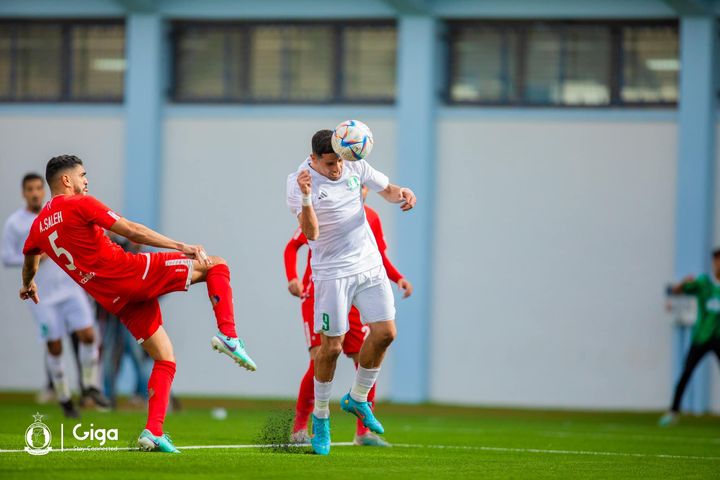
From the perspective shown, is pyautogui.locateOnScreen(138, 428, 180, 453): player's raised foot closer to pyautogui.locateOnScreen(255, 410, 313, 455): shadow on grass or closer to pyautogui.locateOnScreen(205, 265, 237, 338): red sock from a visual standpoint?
pyautogui.locateOnScreen(205, 265, 237, 338): red sock

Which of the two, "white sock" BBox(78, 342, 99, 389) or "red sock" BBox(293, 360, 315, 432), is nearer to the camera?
"red sock" BBox(293, 360, 315, 432)

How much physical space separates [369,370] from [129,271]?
1.76m

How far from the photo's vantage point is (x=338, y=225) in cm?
851

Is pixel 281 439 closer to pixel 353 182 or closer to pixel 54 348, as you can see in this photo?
pixel 353 182

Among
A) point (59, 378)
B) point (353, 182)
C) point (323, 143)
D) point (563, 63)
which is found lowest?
point (59, 378)

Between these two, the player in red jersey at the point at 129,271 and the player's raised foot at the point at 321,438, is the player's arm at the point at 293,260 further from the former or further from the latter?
the player in red jersey at the point at 129,271

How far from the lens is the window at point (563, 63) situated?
18.5 meters

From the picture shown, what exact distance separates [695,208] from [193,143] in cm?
731

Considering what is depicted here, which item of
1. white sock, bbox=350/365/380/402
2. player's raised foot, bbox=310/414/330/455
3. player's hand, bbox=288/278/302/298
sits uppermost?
player's hand, bbox=288/278/302/298

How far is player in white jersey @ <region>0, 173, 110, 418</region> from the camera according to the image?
13.2 meters

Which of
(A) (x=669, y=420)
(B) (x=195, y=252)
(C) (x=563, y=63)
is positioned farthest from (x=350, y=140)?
(C) (x=563, y=63)

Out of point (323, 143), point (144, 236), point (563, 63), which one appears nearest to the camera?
point (144, 236)

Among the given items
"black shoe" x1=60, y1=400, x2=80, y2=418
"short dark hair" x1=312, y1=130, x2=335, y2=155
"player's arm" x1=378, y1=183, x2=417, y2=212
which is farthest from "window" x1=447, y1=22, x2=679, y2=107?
"short dark hair" x1=312, y1=130, x2=335, y2=155

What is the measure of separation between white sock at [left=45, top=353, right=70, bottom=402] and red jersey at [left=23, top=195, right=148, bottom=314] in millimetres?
5279
